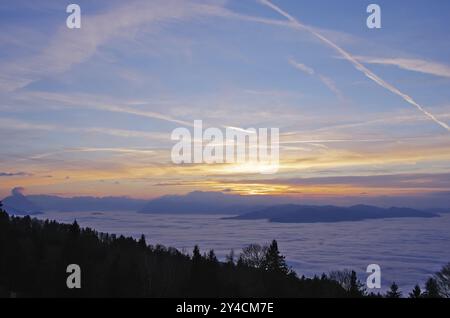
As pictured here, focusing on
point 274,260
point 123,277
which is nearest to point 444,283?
point 274,260

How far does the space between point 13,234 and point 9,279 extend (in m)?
8.57

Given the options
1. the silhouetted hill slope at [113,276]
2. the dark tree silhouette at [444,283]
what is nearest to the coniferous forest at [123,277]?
the silhouetted hill slope at [113,276]

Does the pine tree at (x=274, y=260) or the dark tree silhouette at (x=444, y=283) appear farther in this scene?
the dark tree silhouette at (x=444, y=283)

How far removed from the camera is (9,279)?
41781mm

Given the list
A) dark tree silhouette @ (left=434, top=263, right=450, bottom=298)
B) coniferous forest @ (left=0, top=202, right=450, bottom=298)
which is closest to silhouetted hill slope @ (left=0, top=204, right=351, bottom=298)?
coniferous forest @ (left=0, top=202, right=450, bottom=298)

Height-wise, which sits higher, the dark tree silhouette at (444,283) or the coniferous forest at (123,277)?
the coniferous forest at (123,277)

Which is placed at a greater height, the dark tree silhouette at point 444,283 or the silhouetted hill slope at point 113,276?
the silhouetted hill slope at point 113,276

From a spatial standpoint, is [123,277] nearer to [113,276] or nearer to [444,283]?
[113,276]

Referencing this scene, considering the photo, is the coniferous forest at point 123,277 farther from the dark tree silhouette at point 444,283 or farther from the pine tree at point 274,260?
the dark tree silhouette at point 444,283

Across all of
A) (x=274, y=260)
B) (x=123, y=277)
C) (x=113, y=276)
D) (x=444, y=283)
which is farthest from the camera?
(x=444, y=283)

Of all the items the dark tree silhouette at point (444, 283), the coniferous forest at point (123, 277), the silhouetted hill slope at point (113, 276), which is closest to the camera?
the coniferous forest at point (123, 277)

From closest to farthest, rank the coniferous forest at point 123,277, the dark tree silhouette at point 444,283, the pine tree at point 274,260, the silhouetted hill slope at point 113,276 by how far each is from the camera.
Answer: the coniferous forest at point 123,277
the silhouetted hill slope at point 113,276
the pine tree at point 274,260
the dark tree silhouette at point 444,283
